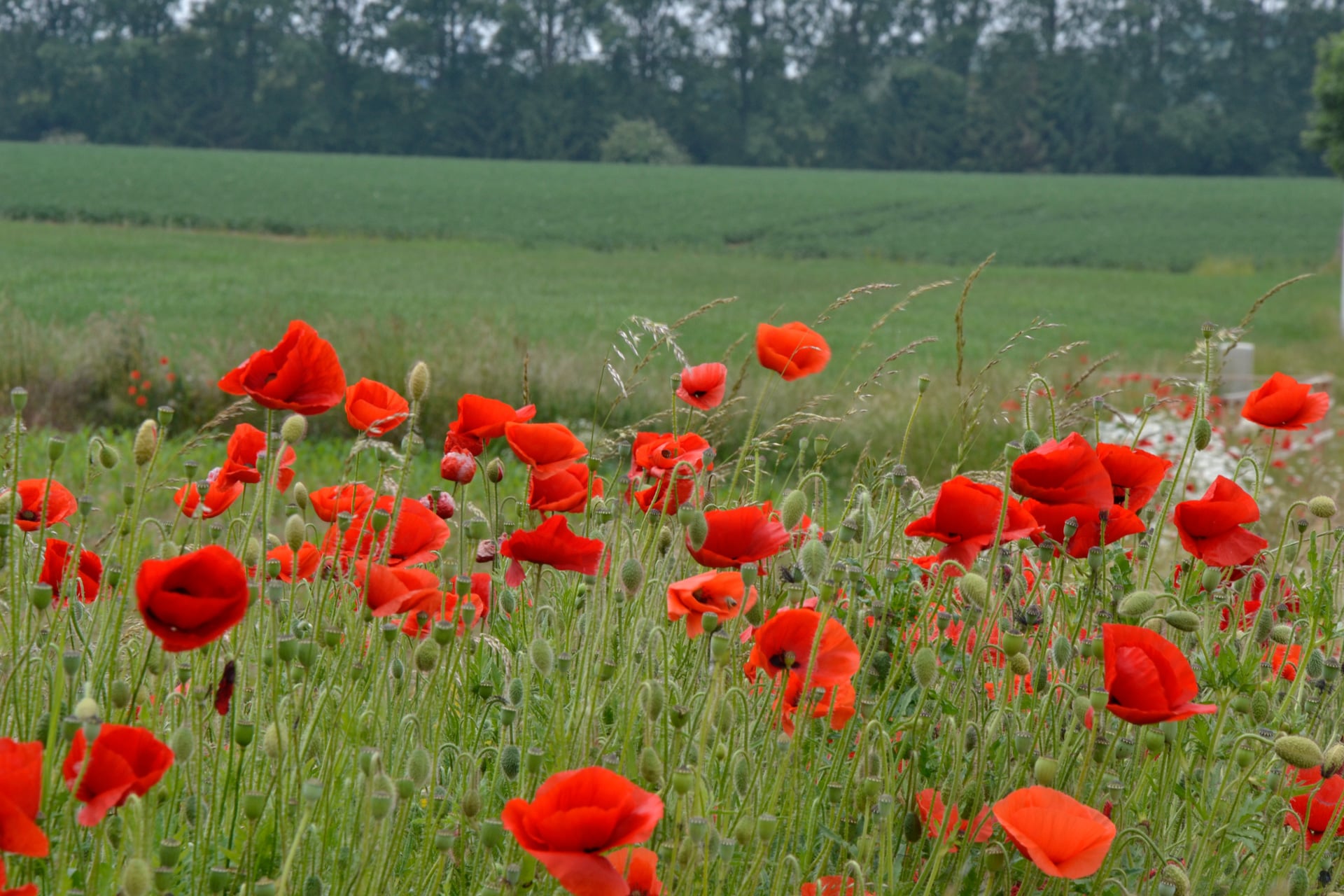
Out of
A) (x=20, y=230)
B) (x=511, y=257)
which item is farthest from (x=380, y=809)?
(x=20, y=230)

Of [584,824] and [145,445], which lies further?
[145,445]

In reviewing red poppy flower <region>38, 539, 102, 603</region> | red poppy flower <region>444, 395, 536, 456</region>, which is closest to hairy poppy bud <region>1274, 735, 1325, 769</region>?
red poppy flower <region>444, 395, 536, 456</region>

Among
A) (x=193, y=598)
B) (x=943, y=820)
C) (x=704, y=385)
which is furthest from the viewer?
(x=704, y=385)

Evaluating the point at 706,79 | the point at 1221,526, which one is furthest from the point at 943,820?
the point at 706,79

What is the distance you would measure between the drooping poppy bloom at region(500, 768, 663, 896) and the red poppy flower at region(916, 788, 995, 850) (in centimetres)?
54

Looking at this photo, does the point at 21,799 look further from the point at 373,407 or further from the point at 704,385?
the point at 704,385

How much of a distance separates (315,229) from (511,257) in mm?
6863

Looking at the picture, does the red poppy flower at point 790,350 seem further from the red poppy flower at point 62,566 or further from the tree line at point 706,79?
the tree line at point 706,79

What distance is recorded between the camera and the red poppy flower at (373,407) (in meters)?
1.55

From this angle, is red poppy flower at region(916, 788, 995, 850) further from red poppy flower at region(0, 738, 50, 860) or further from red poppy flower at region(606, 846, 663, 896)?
red poppy flower at region(0, 738, 50, 860)

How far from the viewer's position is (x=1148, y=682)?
1.12 meters

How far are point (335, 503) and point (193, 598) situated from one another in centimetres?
71

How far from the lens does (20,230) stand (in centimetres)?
2317

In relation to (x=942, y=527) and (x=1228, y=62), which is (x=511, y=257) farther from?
(x=1228, y=62)
